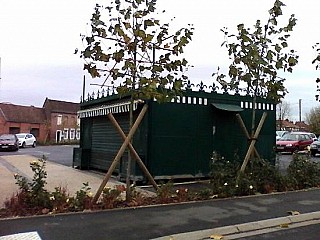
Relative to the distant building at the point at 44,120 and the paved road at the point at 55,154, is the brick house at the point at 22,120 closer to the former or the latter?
the distant building at the point at 44,120

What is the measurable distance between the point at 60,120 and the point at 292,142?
46.3 meters

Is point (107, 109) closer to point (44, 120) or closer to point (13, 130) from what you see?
point (13, 130)

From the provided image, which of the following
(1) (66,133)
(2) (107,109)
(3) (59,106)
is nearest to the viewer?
(2) (107,109)

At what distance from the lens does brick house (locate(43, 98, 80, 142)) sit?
6525 cm

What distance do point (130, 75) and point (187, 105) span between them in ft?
14.7

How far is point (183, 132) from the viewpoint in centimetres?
1294

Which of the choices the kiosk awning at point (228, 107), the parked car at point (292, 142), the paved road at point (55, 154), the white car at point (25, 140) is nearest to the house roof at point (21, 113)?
the white car at point (25, 140)

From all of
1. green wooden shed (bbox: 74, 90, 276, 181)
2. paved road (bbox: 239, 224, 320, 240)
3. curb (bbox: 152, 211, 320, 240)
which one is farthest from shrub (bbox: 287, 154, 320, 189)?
paved road (bbox: 239, 224, 320, 240)

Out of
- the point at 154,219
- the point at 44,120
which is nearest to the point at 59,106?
the point at 44,120

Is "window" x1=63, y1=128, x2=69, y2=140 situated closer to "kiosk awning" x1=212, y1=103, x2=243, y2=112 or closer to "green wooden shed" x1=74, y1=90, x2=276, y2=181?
"green wooden shed" x1=74, y1=90, x2=276, y2=181

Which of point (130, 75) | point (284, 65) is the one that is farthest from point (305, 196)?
point (130, 75)

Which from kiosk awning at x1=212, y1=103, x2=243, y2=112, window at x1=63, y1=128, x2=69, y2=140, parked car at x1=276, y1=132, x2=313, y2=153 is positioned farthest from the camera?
window at x1=63, y1=128, x2=69, y2=140

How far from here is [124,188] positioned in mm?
8984

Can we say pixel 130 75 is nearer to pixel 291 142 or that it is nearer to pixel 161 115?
pixel 161 115
